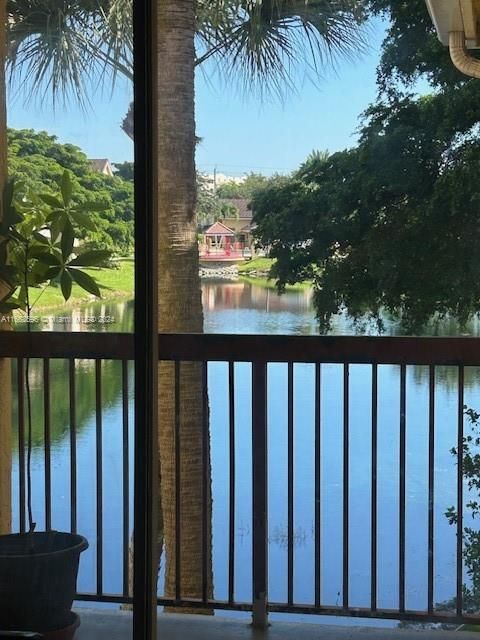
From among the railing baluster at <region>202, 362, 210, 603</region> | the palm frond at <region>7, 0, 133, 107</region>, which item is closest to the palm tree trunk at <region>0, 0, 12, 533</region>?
the palm frond at <region>7, 0, 133, 107</region>

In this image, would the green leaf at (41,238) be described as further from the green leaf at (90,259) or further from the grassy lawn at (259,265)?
the grassy lawn at (259,265)

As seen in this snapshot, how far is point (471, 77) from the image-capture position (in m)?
2.37

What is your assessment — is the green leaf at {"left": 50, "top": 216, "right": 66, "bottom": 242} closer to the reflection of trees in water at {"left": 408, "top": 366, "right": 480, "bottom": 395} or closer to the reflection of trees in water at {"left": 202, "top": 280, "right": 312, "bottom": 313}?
the reflection of trees in water at {"left": 202, "top": 280, "right": 312, "bottom": 313}

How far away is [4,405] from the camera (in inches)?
88.1

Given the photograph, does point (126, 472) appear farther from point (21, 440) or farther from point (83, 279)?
point (83, 279)

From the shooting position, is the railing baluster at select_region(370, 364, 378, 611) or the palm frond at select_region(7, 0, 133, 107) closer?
the palm frond at select_region(7, 0, 133, 107)

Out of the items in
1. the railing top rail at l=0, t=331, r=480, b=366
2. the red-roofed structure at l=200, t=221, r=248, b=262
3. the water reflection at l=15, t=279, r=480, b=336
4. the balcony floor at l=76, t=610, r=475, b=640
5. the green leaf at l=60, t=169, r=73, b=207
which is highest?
the green leaf at l=60, t=169, r=73, b=207

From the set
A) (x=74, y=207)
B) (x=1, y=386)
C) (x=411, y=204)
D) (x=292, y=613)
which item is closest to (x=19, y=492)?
(x=1, y=386)

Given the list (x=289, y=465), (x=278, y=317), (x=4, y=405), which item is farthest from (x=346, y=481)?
(x=4, y=405)

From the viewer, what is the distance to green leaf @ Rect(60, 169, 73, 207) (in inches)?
86.6

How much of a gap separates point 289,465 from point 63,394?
80 cm

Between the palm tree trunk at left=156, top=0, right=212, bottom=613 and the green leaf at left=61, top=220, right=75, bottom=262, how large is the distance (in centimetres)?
42

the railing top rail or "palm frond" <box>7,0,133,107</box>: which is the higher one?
"palm frond" <box>7,0,133,107</box>

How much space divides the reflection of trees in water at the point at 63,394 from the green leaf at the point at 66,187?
0.46 metres
